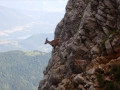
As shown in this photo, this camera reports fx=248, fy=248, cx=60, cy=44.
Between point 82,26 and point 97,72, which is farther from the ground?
point 82,26

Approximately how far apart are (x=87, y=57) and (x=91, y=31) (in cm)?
360

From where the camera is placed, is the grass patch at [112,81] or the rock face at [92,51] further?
the rock face at [92,51]

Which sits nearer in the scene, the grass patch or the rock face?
the grass patch

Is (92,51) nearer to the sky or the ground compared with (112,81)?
nearer to the sky

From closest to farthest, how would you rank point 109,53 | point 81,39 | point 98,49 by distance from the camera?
point 109,53
point 98,49
point 81,39

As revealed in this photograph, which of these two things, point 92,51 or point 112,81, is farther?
point 92,51

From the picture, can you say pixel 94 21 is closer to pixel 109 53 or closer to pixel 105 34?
pixel 105 34

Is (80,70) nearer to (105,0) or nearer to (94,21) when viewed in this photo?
(94,21)

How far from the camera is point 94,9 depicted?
3338 centimetres

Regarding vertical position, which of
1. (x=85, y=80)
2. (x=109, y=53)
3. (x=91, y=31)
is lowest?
(x=85, y=80)

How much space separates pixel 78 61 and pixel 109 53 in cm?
534

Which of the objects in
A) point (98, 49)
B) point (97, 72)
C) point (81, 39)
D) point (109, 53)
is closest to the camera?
point (97, 72)

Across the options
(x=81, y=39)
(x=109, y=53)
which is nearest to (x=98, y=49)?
(x=109, y=53)

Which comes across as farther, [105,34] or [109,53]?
[105,34]
